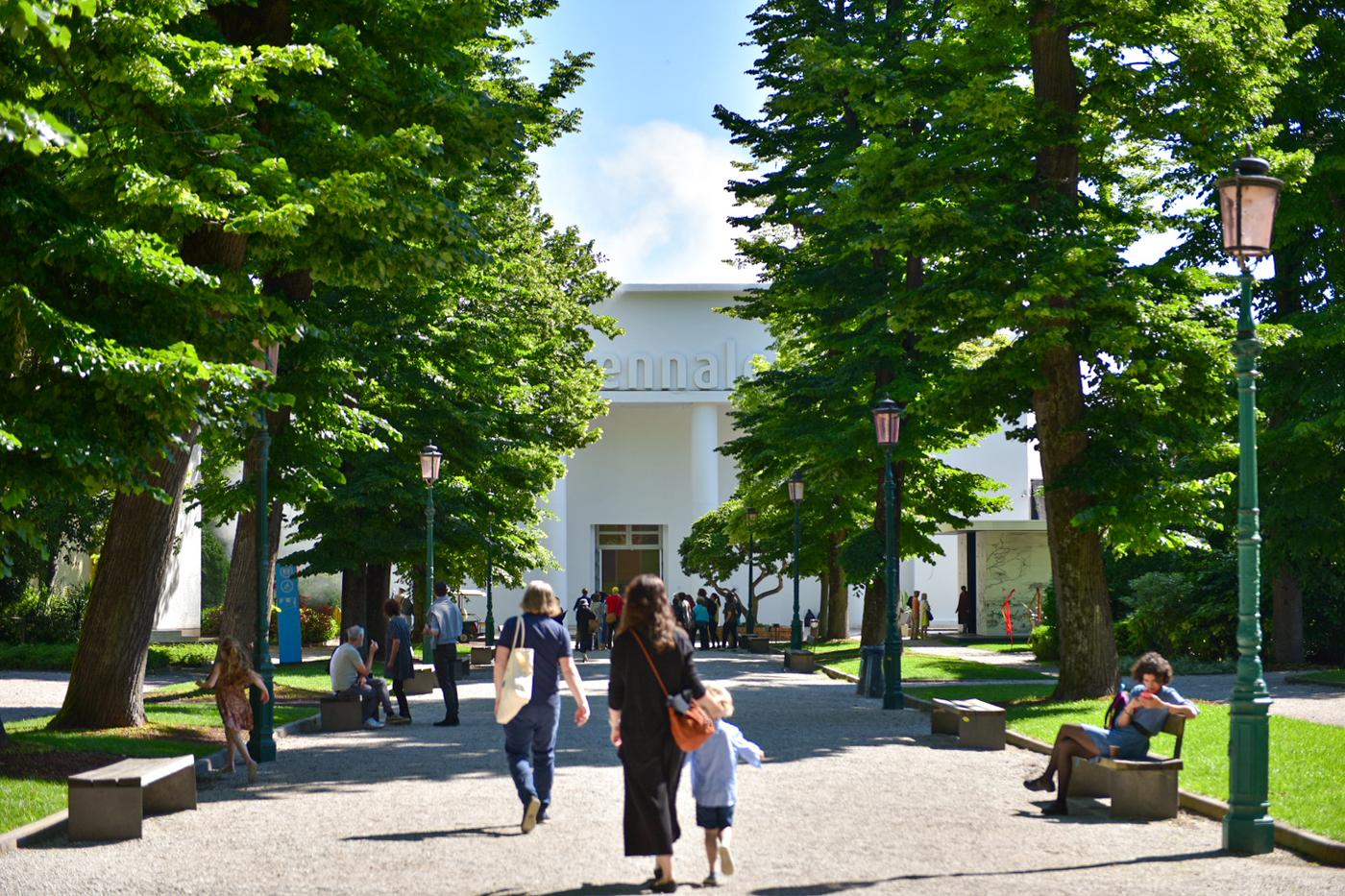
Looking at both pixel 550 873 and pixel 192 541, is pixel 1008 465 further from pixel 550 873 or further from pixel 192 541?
pixel 550 873

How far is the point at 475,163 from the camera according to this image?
62.2ft

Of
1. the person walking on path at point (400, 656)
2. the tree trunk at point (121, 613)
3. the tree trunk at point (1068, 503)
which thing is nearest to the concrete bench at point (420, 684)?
the person walking on path at point (400, 656)

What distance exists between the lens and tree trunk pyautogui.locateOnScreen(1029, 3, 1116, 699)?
22.4 meters

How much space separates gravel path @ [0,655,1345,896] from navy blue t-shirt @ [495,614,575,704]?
0.97 m

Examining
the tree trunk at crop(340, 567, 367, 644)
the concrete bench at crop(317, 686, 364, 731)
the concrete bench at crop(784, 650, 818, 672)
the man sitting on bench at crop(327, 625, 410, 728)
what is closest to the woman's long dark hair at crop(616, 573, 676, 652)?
the man sitting on bench at crop(327, 625, 410, 728)

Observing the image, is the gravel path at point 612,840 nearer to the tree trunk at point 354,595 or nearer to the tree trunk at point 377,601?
the tree trunk at point 354,595

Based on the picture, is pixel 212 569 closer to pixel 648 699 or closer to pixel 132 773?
pixel 132 773

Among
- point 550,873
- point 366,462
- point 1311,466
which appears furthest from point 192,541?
point 550,873

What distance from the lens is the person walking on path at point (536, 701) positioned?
11711 millimetres

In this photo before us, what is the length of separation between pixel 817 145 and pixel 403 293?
10321 mm

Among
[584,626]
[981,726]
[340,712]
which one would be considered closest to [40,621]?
[584,626]

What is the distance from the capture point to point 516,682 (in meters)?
11.7

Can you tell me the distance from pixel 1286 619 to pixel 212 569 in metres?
43.3

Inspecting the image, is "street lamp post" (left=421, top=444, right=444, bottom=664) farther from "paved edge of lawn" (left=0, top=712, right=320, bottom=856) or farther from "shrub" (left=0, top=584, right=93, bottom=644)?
"paved edge of lawn" (left=0, top=712, right=320, bottom=856)
